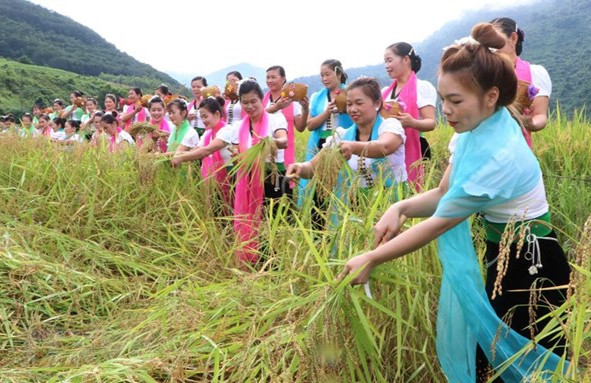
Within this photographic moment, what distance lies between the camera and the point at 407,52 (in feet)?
11.3

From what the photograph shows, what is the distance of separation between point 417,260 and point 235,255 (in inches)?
45.6

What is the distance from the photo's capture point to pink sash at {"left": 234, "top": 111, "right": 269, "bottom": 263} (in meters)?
2.60

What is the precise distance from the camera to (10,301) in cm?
248

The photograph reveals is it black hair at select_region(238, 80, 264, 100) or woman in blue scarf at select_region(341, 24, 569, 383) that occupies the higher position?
black hair at select_region(238, 80, 264, 100)

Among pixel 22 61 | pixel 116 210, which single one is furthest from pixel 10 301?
pixel 22 61

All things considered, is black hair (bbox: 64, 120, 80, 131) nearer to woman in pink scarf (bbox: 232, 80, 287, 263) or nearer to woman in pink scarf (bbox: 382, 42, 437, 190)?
woman in pink scarf (bbox: 232, 80, 287, 263)

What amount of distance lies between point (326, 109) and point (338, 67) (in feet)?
1.01

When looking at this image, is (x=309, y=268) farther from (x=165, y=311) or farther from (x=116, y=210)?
(x=116, y=210)

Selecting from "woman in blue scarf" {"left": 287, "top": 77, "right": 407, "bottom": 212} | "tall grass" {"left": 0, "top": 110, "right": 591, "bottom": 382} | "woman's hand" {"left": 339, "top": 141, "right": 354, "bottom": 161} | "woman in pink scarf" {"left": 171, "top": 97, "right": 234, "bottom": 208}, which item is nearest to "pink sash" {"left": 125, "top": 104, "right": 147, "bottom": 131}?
"tall grass" {"left": 0, "top": 110, "right": 591, "bottom": 382}

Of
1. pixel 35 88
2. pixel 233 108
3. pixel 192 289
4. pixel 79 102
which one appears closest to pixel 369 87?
pixel 192 289

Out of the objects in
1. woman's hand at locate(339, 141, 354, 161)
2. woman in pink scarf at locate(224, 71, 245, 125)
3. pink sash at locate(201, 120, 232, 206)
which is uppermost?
woman in pink scarf at locate(224, 71, 245, 125)

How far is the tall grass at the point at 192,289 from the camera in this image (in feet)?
5.00

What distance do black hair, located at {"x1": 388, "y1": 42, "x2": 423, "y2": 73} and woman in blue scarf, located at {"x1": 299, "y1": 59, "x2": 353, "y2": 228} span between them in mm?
458

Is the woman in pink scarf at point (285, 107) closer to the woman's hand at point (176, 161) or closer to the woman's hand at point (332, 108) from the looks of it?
the woman's hand at point (332, 108)
